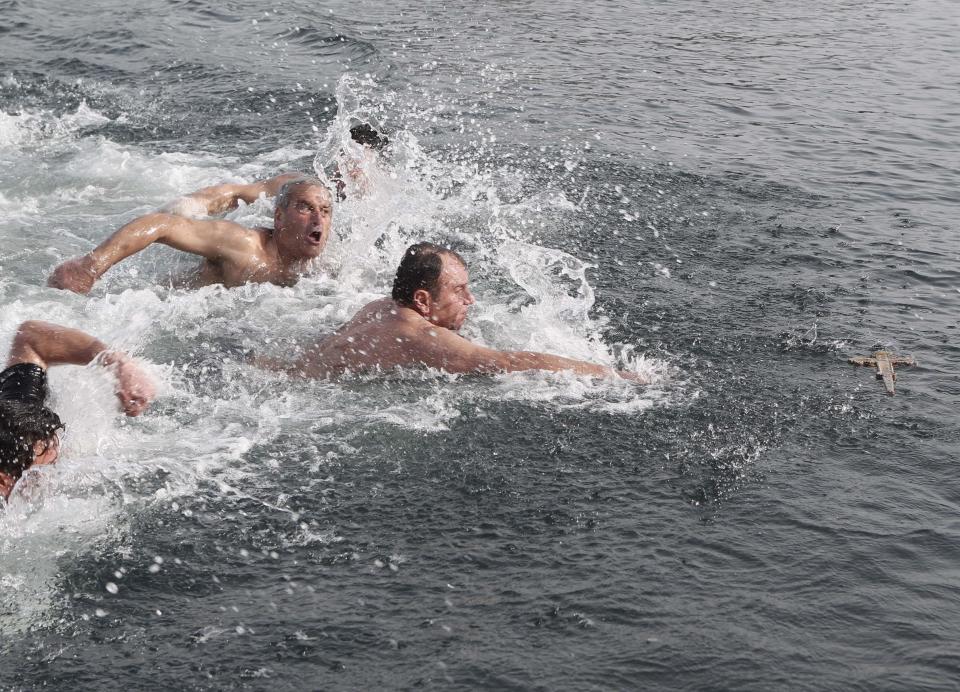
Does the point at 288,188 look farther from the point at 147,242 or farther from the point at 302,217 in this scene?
the point at 147,242

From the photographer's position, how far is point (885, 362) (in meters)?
6.97

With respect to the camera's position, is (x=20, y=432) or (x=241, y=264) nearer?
(x=20, y=432)

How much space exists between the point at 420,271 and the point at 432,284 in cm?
11

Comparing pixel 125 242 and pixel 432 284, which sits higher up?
pixel 125 242

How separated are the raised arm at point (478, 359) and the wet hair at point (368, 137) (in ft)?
12.8

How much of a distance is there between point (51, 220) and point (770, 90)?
357 inches

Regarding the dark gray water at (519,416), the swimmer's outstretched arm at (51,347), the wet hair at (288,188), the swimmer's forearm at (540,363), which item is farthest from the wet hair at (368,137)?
the swimmer's outstretched arm at (51,347)

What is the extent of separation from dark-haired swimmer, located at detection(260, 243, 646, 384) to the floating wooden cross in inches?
60.5

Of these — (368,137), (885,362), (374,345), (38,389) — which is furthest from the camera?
(368,137)

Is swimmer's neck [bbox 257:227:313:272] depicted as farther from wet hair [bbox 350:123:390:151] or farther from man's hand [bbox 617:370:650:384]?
man's hand [bbox 617:370:650:384]

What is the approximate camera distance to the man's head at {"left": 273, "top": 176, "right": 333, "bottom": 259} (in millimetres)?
7672

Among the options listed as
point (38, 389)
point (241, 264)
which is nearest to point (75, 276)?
point (38, 389)

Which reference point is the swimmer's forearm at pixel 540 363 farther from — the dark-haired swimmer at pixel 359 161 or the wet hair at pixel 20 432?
the dark-haired swimmer at pixel 359 161

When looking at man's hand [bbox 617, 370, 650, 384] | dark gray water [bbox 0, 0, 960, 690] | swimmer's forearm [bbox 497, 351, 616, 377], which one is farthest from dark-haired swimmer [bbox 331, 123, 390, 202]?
man's hand [bbox 617, 370, 650, 384]
